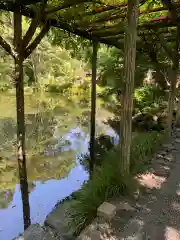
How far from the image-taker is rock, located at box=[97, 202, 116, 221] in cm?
260

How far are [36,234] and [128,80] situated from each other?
1.95 meters

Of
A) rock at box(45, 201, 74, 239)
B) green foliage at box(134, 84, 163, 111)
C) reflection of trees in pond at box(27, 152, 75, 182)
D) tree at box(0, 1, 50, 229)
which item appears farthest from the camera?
green foliage at box(134, 84, 163, 111)

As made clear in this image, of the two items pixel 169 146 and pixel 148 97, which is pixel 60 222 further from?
pixel 148 97

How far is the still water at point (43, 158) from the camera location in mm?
4395

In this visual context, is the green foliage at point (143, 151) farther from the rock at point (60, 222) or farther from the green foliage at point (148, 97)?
the green foliage at point (148, 97)

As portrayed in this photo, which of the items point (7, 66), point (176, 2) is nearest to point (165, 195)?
point (176, 2)

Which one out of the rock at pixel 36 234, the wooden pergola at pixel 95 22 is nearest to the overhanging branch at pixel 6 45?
the wooden pergola at pixel 95 22

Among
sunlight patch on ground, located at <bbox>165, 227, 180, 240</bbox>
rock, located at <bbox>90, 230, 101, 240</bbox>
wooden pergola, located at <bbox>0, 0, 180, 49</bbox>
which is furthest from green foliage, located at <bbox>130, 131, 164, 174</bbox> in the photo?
wooden pergola, located at <bbox>0, 0, 180, 49</bbox>

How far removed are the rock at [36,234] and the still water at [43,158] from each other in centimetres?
102

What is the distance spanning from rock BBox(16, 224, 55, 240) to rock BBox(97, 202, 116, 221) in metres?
0.71

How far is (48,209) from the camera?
14.3ft

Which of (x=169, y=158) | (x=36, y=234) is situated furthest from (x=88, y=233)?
(x=169, y=158)

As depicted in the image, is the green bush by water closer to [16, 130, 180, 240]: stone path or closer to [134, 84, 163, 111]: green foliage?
[16, 130, 180, 240]: stone path

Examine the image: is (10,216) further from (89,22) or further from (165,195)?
(89,22)
